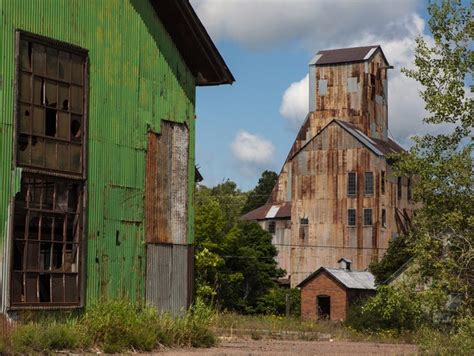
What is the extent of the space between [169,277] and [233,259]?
47531 mm

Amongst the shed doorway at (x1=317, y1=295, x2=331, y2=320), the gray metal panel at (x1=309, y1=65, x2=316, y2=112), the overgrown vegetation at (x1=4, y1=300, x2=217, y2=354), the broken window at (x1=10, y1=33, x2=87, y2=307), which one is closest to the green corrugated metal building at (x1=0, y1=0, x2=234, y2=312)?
the broken window at (x1=10, y1=33, x2=87, y2=307)

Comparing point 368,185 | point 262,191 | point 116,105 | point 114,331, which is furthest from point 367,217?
point 262,191

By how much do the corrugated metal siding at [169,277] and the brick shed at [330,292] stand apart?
121 feet

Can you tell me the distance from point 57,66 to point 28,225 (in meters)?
4.35

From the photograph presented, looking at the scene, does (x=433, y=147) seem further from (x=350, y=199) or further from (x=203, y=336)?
(x=350, y=199)

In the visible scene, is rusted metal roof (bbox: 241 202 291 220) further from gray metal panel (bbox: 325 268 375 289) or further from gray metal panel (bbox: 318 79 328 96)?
gray metal panel (bbox: 325 268 375 289)

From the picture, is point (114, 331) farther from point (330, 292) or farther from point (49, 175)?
point (330, 292)

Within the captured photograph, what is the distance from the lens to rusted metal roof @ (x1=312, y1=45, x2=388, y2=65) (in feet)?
276

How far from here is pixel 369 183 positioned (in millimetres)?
79062

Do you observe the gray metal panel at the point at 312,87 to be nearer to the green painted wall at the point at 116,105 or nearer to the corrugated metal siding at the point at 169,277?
the green painted wall at the point at 116,105

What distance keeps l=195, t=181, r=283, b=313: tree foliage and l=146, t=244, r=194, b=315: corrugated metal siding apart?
34.0 meters

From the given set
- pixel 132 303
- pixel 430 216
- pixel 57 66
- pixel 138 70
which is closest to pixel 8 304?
pixel 132 303

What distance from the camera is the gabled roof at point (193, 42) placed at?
29.1m

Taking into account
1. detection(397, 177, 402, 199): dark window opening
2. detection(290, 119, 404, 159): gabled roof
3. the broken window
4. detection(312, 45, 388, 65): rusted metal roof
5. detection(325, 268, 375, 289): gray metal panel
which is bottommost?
detection(325, 268, 375, 289): gray metal panel
